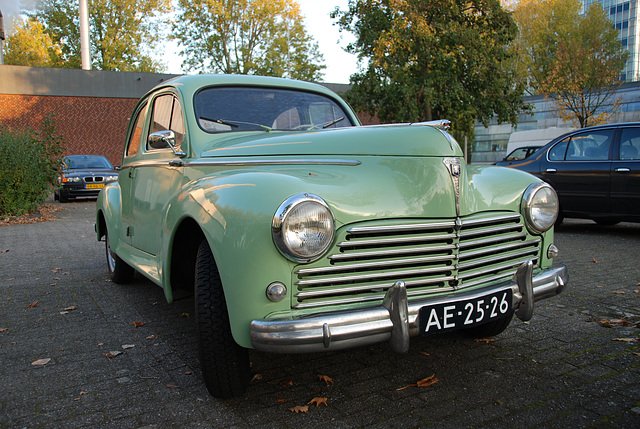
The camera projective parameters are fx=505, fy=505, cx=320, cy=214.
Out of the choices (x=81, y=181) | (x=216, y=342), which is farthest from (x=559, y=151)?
(x=81, y=181)

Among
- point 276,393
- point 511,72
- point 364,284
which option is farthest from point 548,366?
point 511,72

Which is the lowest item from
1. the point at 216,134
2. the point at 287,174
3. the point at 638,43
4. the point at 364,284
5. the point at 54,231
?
the point at 54,231

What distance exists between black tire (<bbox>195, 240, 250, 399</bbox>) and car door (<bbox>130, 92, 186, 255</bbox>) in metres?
1.04

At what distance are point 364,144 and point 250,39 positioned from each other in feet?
121

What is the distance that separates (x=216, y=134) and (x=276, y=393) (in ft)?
5.77

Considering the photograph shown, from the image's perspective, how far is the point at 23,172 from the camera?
11023 mm

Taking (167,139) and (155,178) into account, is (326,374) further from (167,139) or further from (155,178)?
(155,178)

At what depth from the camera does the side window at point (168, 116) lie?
365 cm

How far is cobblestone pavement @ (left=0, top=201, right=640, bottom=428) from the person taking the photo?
7.89 ft

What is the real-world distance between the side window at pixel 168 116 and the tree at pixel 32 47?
43531mm

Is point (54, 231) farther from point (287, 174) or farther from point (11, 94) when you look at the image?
point (11, 94)

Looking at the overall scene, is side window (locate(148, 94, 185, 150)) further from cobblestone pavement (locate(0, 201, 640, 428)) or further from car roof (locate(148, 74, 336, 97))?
cobblestone pavement (locate(0, 201, 640, 428))

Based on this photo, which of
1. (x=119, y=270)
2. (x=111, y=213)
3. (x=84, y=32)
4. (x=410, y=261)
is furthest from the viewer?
(x=84, y=32)

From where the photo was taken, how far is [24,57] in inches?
1604
